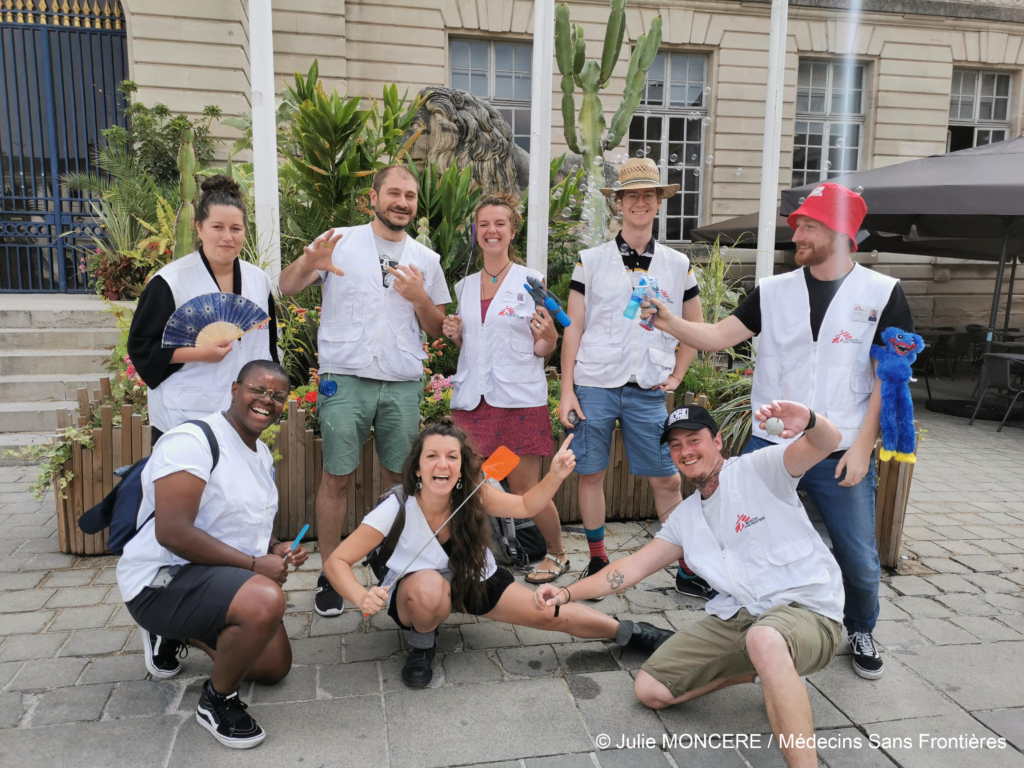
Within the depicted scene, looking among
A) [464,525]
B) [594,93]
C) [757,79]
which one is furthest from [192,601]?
[757,79]

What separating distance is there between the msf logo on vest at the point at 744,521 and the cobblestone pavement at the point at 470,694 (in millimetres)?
675

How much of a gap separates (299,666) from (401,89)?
452 inches

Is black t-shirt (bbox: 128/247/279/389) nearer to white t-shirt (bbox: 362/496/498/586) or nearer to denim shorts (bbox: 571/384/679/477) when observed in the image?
white t-shirt (bbox: 362/496/498/586)

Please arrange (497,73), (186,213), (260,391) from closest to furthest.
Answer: (260,391) < (186,213) < (497,73)

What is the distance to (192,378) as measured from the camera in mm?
2959

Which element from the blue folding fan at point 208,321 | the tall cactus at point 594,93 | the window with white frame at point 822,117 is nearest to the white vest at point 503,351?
the blue folding fan at point 208,321

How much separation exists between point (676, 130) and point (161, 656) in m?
14.0

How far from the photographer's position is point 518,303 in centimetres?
366

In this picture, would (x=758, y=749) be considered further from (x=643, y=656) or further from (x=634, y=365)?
(x=634, y=365)

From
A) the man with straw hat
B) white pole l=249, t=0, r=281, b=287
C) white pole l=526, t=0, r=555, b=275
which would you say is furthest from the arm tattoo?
white pole l=249, t=0, r=281, b=287

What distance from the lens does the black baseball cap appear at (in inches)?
104

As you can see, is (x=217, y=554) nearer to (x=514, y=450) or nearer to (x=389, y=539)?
(x=389, y=539)

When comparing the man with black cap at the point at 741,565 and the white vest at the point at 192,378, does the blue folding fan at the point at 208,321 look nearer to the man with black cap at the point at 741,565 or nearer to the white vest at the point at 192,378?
the white vest at the point at 192,378

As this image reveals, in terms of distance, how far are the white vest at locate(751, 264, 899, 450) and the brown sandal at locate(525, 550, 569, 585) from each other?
145cm
